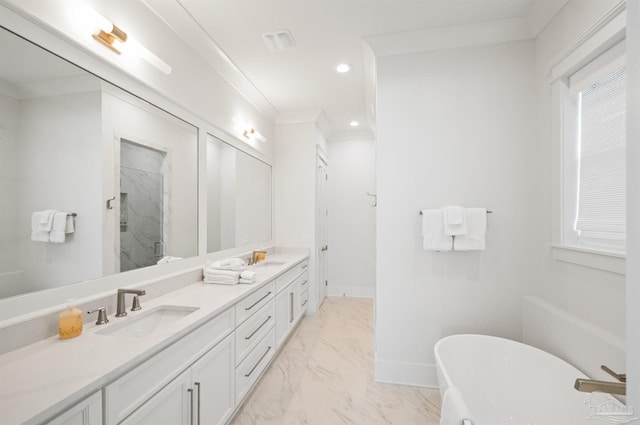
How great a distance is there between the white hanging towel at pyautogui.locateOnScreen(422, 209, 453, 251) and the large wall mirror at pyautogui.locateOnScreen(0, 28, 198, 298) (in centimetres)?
187

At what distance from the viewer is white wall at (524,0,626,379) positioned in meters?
1.40

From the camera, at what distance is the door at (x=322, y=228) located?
13.3ft

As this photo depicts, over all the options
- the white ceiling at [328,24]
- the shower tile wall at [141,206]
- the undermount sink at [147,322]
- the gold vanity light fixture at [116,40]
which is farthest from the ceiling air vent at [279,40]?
the undermount sink at [147,322]

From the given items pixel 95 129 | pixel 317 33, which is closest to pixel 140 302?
pixel 95 129

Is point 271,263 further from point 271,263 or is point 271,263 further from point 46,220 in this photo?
point 46,220

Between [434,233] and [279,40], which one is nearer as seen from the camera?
[434,233]

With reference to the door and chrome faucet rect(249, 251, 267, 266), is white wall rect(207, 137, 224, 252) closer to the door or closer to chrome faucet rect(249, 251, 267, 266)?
chrome faucet rect(249, 251, 267, 266)

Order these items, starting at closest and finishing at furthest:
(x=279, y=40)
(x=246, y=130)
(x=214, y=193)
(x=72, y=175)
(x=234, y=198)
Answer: (x=72, y=175) < (x=279, y=40) < (x=214, y=193) < (x=234, y=198) < (x=246, y=130)

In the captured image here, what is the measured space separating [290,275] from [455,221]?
1.72m

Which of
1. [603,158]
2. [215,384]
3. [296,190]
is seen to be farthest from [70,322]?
[296,190]

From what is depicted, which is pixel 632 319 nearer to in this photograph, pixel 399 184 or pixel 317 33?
pixel 399 184

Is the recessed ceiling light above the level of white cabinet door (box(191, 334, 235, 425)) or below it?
above

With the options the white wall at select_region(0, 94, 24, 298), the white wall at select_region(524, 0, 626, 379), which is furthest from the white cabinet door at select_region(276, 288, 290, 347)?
the white wall at select_region(524, 0, 626, 379)

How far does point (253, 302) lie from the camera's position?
206 centimetres
